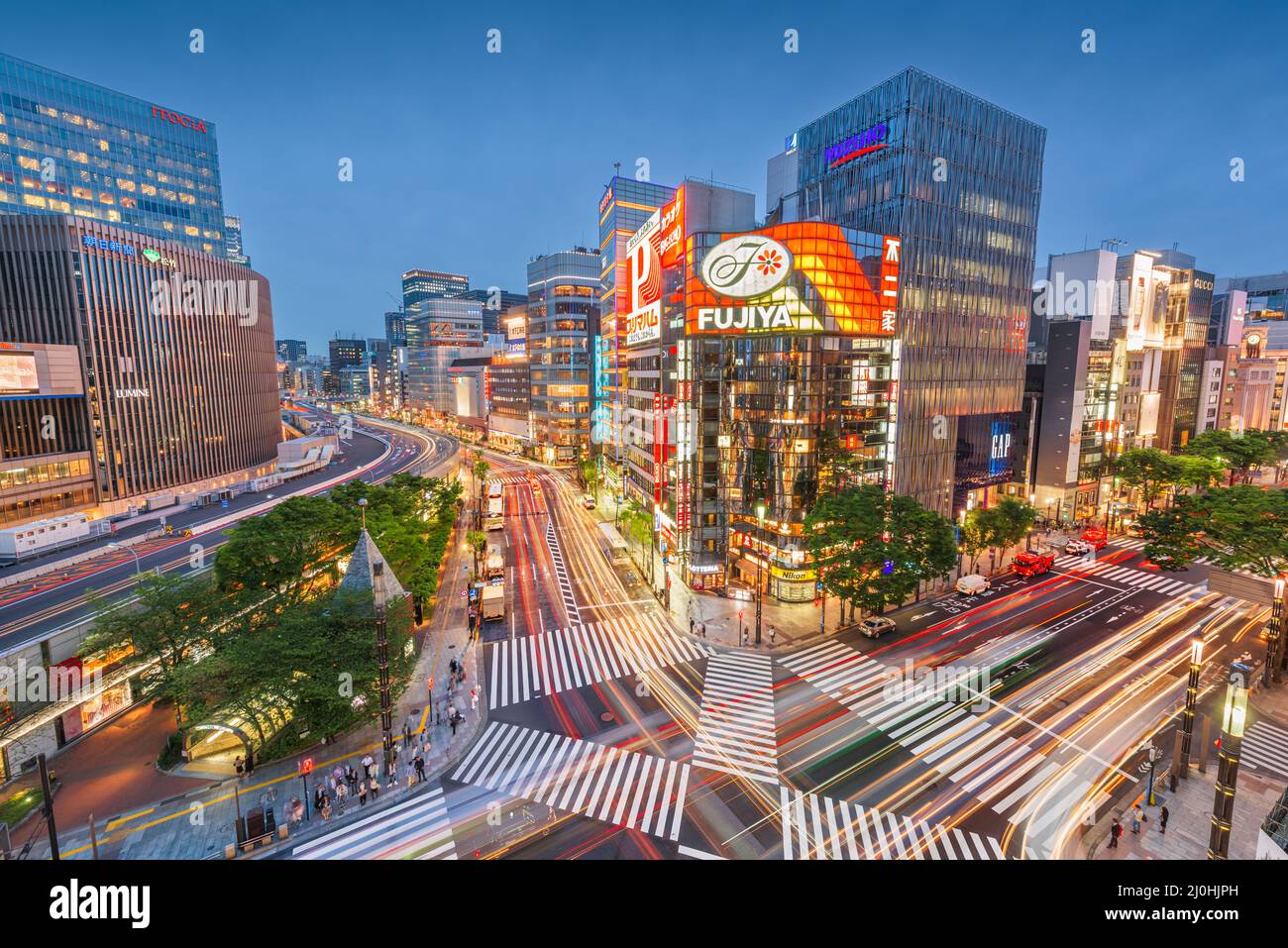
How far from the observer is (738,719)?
3150 cm

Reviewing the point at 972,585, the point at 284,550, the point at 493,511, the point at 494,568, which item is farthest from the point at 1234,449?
the point at 284,550

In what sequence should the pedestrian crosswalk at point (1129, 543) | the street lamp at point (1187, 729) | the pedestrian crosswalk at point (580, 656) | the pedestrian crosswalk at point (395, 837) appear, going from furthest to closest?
the pedestrian crosswalk at point (1129, 543) → the pedestrian crosswalk at point (580, 656) → the street lamp at point (1187, 729) → the pedestrian crosswalk at point (395, 837)

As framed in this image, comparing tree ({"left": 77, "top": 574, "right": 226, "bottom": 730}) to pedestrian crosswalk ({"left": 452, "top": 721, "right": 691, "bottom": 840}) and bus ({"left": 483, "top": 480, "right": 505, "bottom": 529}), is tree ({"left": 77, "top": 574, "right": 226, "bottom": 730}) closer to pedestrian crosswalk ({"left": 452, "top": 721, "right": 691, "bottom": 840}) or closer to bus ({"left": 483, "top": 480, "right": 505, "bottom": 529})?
pedestrian crosswalk ({"left": 452, "top": 721, "right": 691, "bottom": 840})

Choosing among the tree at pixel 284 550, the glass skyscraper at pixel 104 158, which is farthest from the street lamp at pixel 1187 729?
the glass skyscraper at pixel 104 158

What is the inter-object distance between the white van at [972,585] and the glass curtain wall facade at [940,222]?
394 inches

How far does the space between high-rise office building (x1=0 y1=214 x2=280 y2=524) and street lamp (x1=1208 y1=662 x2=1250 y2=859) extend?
8653 cm

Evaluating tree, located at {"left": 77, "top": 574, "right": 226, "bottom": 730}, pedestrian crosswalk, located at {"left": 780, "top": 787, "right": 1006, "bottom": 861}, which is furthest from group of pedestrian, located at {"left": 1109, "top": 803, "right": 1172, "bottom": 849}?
tree, located at {"left": 77, "top": 574, "right": 226, "bottom": 730}

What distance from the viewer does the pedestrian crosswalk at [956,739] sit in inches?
1005

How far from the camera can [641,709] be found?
3288 cm

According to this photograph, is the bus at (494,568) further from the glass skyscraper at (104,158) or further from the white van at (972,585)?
the glass skyscraper at (104,158)

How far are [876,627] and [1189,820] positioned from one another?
61.2ft

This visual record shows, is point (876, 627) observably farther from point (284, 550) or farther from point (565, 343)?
point (565, 343)

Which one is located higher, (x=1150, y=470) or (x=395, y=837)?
(x=1150, y=470)
